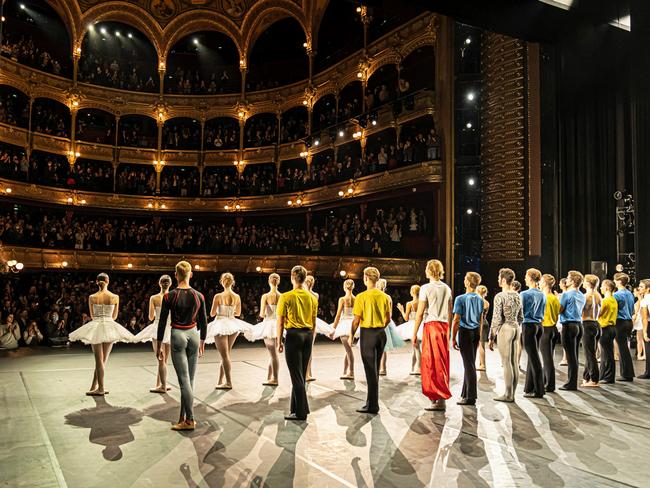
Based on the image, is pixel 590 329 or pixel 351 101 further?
pixel 351 101

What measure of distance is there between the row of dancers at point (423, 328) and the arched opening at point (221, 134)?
2301 centimetres

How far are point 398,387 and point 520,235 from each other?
370 inches

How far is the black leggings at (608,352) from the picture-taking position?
9.72m

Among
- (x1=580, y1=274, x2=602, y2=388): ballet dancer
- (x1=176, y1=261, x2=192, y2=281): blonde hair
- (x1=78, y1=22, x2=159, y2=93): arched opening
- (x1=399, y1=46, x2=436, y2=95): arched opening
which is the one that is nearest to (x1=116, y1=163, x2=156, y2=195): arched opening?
(x1=78, y1=22, x2=159, y2=93): arched opening

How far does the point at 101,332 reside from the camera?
27.6 feet

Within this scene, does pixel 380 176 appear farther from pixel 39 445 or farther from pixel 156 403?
pixel 39 445

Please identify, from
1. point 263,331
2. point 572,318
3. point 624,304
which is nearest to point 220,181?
point 263,331

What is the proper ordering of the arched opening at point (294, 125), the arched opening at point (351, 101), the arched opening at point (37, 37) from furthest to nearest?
1. the arched opening at point (294, 125)
2. the arched opening at point (37, 37)
3. the arched opening at point (351, 101)

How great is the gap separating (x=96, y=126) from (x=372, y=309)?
93.8 feet

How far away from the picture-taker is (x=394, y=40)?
73.4 feet

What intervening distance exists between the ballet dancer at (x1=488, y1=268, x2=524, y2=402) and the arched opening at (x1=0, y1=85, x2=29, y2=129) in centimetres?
2641

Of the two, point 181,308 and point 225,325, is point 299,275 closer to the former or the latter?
point 181,308

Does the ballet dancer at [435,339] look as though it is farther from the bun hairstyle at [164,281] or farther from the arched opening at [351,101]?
the arched opening at [351,101]

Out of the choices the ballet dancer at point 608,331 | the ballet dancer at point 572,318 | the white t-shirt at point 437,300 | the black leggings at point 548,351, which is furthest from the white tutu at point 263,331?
the ballet dancer at point 608,331
